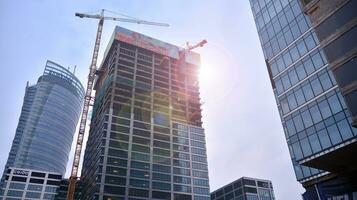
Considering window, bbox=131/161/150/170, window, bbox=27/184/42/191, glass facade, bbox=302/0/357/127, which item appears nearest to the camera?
glass facade, bbox=302/0/357/127

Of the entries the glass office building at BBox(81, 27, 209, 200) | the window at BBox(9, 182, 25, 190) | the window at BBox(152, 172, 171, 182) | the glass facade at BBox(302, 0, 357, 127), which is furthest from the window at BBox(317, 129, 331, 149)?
the window at BBox(9, 182, 25, 190)

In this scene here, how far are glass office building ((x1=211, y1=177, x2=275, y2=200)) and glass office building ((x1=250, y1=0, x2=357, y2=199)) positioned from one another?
12019 cm

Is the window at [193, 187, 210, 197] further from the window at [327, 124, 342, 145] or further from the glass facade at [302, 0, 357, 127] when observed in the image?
the glass facade at [302, 0, 357, 127]

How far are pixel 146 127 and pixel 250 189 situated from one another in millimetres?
66584

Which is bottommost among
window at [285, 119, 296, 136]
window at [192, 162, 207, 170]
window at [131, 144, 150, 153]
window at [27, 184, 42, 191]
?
window at [285, 119, 296, 136]

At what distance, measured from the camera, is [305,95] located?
51250 millimetres

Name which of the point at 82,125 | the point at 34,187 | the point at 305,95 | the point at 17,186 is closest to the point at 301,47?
the point at 305,95

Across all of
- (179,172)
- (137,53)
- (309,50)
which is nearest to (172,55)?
(137,53)

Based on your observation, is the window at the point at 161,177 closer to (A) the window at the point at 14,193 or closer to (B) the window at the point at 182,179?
(B) the window at the point at 182,179

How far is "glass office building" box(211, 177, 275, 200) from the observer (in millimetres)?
168688

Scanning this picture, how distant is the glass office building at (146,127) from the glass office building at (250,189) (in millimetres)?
30324

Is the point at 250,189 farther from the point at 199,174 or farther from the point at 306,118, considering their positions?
the point at 306,118

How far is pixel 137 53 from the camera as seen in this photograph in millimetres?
178000

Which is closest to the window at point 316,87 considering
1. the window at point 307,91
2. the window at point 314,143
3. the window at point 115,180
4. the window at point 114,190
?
the window at point 307,91
